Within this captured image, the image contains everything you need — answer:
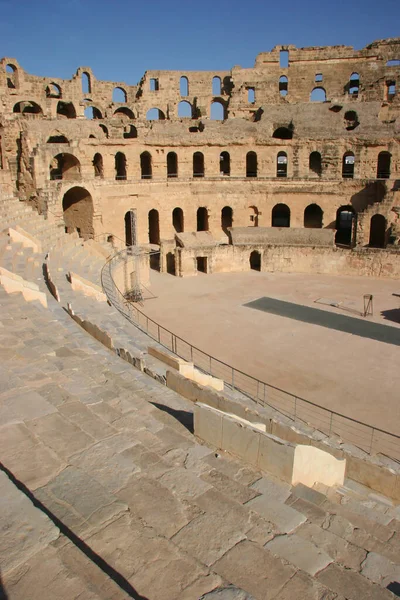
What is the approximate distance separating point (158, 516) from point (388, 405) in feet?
30.2

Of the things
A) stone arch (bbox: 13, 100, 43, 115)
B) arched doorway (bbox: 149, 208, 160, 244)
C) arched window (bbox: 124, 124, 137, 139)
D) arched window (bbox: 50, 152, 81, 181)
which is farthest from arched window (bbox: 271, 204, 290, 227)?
stone arch (bbox: 13, 100, 43, 115)

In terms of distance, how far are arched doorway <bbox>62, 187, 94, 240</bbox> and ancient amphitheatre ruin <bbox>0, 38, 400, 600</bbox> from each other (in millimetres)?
132

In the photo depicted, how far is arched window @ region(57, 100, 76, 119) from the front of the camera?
34.5 metres

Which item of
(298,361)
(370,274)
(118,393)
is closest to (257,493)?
(118,393)

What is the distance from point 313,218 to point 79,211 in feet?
52.4

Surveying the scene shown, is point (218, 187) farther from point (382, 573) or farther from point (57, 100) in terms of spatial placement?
point (382, 573)

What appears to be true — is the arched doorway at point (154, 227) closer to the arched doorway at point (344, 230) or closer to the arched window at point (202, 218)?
the arched window at point (202, 218)

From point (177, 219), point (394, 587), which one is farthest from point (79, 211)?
point (394, 587)

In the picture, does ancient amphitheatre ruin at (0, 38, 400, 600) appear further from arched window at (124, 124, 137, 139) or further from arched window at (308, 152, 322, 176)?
arched window at (124, 124, 137, 139)

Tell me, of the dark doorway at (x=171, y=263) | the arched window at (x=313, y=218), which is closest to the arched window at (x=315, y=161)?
the arched window at (x=313, y=218)

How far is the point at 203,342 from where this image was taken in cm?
1562

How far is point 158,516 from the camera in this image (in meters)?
4.00

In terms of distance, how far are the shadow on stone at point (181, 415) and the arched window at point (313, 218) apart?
86.5 ft

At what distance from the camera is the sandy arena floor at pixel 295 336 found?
12.4 metres
